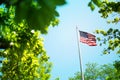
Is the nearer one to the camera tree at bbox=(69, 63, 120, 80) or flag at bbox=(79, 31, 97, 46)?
flag at bbox=(79, 31, 97, 46)

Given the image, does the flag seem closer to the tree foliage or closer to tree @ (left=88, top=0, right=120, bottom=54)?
tree @ (left=88, top=0, right=120, bottom=54)

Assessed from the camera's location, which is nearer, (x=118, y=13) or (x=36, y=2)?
(x=36, y=2)

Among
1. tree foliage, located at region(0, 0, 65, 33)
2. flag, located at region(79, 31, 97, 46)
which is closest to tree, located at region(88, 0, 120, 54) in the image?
flag, located at region(79, 31, 97, 46)

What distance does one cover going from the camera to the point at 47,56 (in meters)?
31.5

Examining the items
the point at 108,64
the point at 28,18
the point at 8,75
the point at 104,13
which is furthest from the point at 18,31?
the point at 108,64

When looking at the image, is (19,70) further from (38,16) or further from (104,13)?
(38,16)

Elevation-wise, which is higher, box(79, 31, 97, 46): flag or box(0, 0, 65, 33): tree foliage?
box(79, 31, 97, 46): flag

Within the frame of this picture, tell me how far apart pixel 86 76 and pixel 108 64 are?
20.0 feet

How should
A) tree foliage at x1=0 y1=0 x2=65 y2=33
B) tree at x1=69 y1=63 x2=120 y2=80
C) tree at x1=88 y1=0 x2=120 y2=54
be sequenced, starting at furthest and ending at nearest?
tree at x1=69 y1=63 x2=120 y2=80
tree at x1=88 y1=0 x2=120 y2=54
tree foliage at x1=0 y1=0 x2=65 y2=33

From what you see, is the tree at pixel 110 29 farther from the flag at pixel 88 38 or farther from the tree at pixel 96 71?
the tree at pixel 96 71

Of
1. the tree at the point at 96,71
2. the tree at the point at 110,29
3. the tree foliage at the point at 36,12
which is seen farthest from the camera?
the tree at the point at 96,71

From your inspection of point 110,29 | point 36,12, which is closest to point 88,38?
point 110,29

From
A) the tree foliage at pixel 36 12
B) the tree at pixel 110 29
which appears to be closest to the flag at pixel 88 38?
the tree at pixel 110 29

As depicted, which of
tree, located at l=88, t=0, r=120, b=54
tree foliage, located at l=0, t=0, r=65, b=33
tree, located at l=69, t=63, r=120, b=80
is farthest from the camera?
tree, located at l=69, t=63, r=120, b=80
